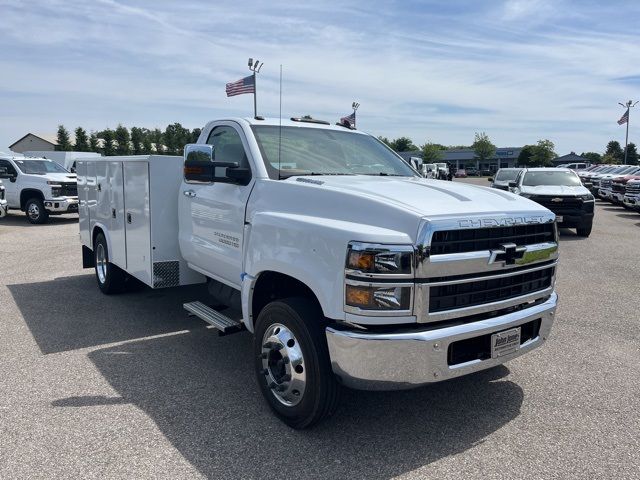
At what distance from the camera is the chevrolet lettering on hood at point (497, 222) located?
3191mm

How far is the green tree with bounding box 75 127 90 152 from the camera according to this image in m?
64.4

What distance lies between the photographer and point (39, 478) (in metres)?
3.02

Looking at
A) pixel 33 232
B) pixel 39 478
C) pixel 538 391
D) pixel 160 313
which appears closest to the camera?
pixel 39 478

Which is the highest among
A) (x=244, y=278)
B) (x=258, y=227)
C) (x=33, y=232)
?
(x=258, y=227)

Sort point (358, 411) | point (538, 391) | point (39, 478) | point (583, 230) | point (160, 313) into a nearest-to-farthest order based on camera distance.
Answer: point (39, 478) < point (358, 411) < point (538, 391) < point (160, 313) < point (583, 230)

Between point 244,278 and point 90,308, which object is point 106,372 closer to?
point 244,278

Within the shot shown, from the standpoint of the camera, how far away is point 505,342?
3.40 metres

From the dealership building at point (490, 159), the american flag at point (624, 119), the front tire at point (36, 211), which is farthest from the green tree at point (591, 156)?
the front tire at point (36, 211)

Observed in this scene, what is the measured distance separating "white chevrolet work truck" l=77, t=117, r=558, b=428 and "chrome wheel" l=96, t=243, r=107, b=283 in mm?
2719

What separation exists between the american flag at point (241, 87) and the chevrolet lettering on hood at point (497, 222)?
50.4ft

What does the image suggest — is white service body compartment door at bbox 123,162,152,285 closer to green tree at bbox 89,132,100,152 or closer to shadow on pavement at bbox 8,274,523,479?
shadow on pavement at bbox 8,274,523,479

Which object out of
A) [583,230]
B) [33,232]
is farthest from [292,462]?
Answer: [33,232]

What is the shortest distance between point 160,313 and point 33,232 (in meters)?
10.1

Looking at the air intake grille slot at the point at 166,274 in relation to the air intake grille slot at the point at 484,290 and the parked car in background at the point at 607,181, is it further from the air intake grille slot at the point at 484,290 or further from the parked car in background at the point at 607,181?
the parked car in background at the point at 607,181
